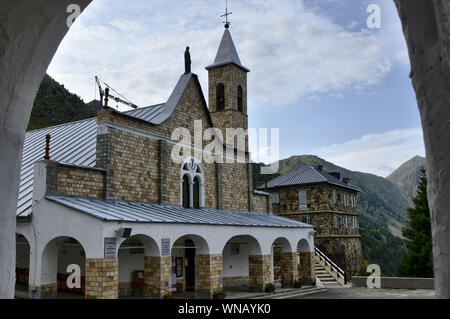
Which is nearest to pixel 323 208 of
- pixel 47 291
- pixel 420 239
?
pixel 420 239

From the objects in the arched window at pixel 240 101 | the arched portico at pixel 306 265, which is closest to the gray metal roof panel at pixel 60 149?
the arched window at pixel 240 101

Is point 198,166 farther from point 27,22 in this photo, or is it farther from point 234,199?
point 27,22

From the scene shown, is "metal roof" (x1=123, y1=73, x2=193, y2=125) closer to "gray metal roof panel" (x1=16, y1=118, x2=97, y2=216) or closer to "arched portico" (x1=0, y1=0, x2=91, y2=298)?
"gray metal roof panel" (x1=16, y1=118, x2=97, y2=216)

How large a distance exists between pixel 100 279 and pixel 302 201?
28583mm

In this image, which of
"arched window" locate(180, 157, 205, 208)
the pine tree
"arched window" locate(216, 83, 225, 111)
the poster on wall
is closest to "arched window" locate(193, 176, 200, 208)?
"arched window" locate(180, 157, 205, 208)

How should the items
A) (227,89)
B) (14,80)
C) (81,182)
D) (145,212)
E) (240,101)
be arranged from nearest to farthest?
(14,80) < (81,182) < (145,212) < (227,89) < (240,101)

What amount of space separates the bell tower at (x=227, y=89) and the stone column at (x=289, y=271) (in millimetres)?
9088

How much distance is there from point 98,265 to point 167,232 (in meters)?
3.15

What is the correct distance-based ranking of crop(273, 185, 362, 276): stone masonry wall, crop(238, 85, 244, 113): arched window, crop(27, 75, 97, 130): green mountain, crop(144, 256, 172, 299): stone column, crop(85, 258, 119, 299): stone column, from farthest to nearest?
1. crop(27, 75, 97, 130): green mountain
2. crop(273, 185, 362, 276): stone masonry wall
3. crop(238, 85, 244, 113): arched window
4. crop(144, 256, 172, 299): stone column
5. crop(85, 258, 119, 299): stone column

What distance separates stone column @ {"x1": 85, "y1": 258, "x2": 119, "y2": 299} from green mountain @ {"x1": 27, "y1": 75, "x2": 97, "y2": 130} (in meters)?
68.4

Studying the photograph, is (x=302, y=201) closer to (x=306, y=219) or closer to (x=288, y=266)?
(x=306, y=219)

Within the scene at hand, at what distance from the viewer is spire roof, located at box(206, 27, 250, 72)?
2928 cm

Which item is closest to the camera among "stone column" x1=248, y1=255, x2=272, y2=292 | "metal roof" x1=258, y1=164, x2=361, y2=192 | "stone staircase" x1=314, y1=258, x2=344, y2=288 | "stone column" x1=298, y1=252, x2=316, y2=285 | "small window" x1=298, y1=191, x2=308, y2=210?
"stone column" x1=248, y1=255, x2=272, y2=292

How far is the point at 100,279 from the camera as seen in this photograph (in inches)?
526
